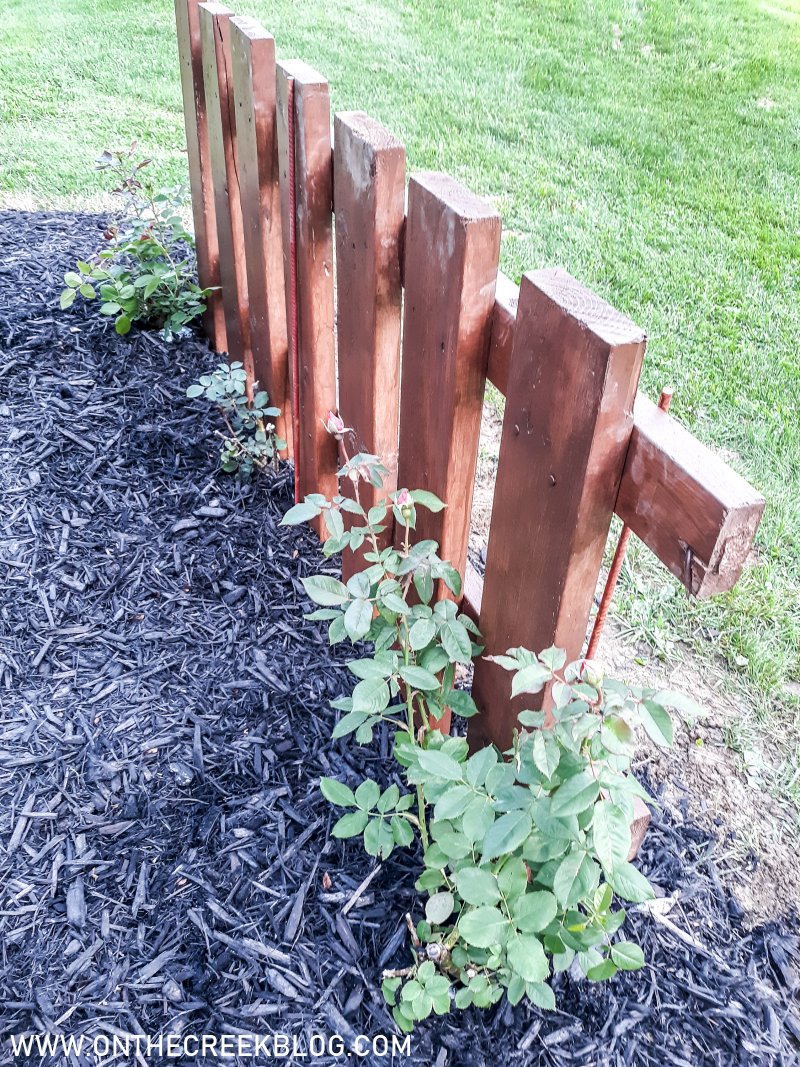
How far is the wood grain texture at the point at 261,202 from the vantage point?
229cm

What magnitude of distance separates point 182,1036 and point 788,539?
2.38 metres

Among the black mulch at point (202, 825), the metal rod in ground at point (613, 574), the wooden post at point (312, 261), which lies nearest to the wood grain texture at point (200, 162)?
the black mulch at point (202, 825)

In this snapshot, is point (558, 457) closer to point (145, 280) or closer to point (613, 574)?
point (613, 574)

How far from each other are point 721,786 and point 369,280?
1495 millimetres

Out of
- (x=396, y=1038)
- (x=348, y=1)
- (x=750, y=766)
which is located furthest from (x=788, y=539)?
(x=348, y=1)

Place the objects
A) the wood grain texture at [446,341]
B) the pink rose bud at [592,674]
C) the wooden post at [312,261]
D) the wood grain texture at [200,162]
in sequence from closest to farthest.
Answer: the pink rose bud at [592,674]
the wood grain texture at [446,341]
the wooden post at [312,261]
the wood grain texture at [200,162]

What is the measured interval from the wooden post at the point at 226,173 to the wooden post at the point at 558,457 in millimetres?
1715

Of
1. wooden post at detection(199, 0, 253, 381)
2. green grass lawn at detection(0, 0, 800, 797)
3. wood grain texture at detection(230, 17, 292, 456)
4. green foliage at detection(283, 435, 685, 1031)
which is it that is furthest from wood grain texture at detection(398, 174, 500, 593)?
wooden post at detection(199, 0, 253, 381)

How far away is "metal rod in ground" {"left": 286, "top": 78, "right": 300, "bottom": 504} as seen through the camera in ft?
6.86

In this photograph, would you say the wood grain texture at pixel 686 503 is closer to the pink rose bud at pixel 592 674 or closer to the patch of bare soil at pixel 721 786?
the pink rose bud at pixel 592 674

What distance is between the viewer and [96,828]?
1.92m

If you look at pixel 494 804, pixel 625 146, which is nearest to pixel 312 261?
pixel 494 804

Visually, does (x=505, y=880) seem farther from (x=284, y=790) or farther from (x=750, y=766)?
(x=750, y=766)

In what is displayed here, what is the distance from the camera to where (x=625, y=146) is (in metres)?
5.61
